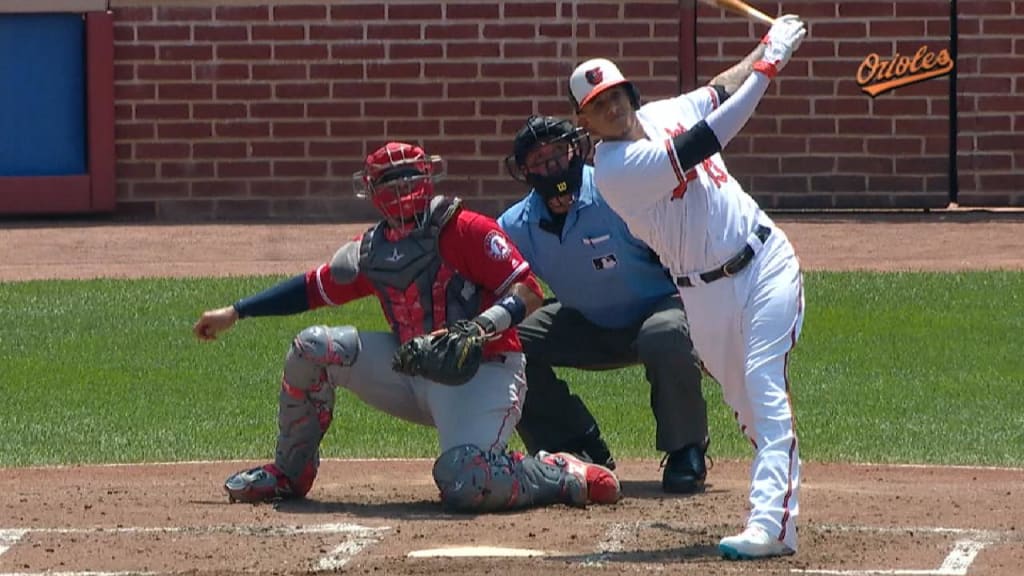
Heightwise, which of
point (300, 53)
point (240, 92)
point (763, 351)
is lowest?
point (763, 351)

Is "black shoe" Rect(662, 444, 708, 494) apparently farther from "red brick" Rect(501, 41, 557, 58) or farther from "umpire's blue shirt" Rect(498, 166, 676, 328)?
"red brick" Rect(501, 41, 557, 58)

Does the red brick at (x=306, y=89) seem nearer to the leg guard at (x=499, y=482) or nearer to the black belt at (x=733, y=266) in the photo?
the leg guard at (x=499, y=482)

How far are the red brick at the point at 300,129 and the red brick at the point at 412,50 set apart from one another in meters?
0.86

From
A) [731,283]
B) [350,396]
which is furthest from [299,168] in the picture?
[731,283]

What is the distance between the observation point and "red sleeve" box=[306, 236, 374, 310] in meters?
7.34

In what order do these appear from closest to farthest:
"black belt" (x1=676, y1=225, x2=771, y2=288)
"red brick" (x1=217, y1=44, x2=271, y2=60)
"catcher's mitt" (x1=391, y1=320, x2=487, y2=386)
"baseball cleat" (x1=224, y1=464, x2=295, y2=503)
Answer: "black belt" (x1=676, y1=225, x2=771, y2=288) → "catcher's mitt" (x1=391, y1=320, x2=487, y2=386) → "baseball cleat" (x1=224, y1=464, x2=295, y2=503) → "red brick" (x1=217, y1=44, x2=271, y2=60)

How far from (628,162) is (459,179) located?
11.7m

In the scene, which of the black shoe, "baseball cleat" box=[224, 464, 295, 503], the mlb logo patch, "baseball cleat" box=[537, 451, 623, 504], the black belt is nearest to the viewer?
the black belt

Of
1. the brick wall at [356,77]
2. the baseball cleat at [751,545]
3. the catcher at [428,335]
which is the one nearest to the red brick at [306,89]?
the brick wall at [356,77]

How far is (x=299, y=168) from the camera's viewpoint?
1791cm

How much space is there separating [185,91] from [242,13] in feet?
2.81

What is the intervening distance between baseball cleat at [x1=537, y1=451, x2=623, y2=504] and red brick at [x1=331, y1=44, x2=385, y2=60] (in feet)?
35.4

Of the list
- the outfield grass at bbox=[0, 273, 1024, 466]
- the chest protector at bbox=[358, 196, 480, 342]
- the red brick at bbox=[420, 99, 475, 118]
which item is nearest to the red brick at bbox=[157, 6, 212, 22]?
the red brick at bbox=[420, 99, 475, 118]

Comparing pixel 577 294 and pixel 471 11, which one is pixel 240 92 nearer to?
pixel 471 11
